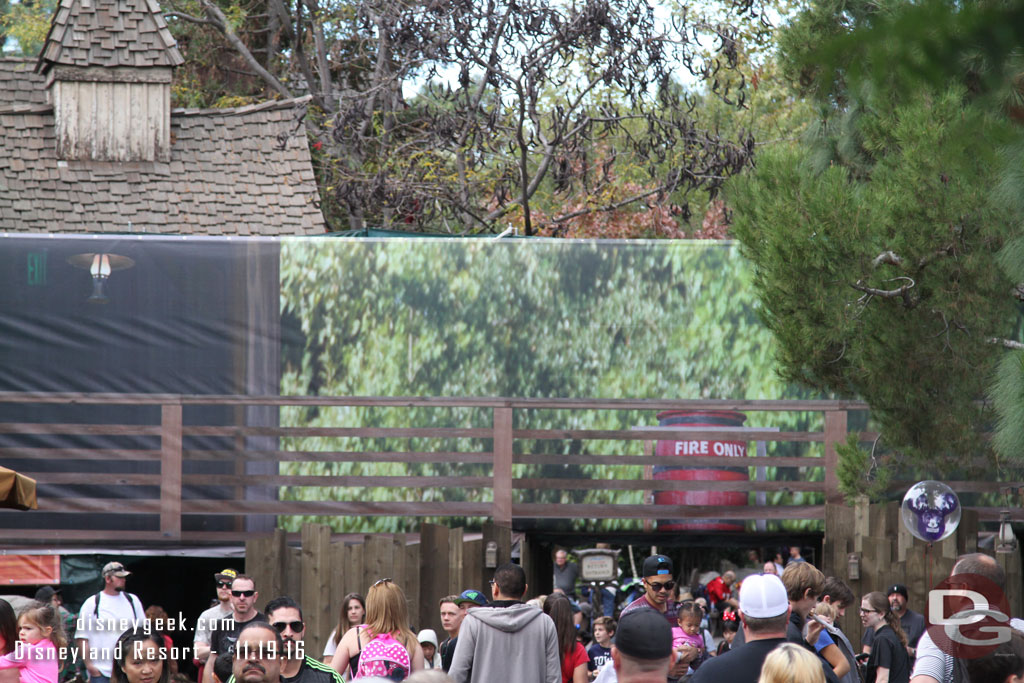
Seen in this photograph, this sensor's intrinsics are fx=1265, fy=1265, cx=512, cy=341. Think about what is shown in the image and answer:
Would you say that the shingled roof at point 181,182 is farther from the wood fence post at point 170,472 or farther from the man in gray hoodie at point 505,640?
the man in gray hoodie at point 505,640

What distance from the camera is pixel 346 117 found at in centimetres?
1569

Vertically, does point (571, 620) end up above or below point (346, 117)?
below

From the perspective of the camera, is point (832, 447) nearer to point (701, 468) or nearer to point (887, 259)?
point (701, 468)

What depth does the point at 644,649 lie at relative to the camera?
385 cm

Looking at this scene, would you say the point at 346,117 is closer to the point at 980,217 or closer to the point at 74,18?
the point at 74,18

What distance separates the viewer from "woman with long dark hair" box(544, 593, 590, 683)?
6828 mm

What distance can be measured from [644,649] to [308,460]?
26.9 ft

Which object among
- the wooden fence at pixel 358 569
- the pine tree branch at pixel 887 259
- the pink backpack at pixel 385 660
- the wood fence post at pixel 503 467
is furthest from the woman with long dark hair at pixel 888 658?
the wood fence post at pixel 503 467

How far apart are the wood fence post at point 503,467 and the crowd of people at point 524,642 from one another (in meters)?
2.22

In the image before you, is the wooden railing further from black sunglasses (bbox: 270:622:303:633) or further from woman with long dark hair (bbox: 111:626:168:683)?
black sunglasses (bbox: 270:622:303:633)

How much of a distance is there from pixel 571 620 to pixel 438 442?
5.54 metres

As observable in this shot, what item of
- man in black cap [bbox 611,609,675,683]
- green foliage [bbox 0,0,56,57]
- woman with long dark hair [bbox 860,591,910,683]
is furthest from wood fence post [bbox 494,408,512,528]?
green foliage [bbox 0,0,56,57]

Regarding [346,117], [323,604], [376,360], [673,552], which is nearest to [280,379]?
[376,360]

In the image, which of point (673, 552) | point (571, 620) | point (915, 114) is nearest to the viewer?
point (571, 620)
